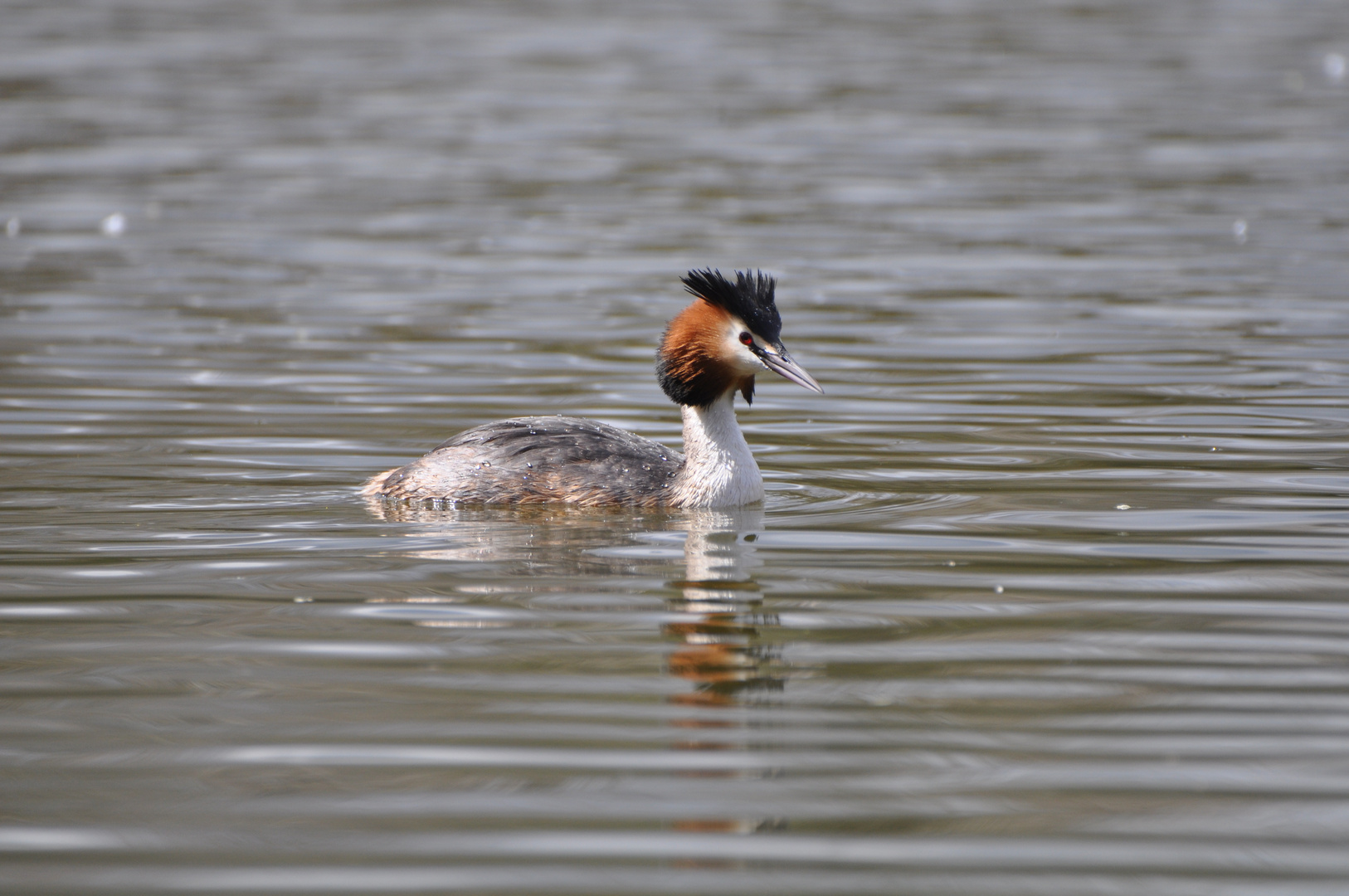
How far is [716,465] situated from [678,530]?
1.53 ft

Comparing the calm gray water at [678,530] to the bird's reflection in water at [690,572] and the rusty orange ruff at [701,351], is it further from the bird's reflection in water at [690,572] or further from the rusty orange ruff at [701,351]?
the rusty orange ruff at [701,351]

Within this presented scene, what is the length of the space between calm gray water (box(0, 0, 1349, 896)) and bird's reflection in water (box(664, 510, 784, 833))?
3 centimetres

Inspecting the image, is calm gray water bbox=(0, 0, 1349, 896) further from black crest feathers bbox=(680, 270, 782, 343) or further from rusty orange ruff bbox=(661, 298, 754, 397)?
black crest feathers bbox=(680, 270, 782, 343)

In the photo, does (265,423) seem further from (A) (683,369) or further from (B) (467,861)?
(B) (467,861)

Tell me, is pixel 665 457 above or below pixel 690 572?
above

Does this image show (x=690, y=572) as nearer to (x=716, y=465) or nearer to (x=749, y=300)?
(x=716, y=465)

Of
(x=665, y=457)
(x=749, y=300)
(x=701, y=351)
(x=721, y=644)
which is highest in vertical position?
(x=749, y=300)

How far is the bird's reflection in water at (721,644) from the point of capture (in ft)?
18.3

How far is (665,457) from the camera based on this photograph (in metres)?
9.53

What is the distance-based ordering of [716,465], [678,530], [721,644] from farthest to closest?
[716,465], [678,530], [721,644]

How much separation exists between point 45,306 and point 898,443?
26.7 feet

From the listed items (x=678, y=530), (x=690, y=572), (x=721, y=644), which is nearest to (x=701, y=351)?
(x=678, y=530)

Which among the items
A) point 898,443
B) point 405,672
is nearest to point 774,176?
point 898,443

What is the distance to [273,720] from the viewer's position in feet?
19.1
